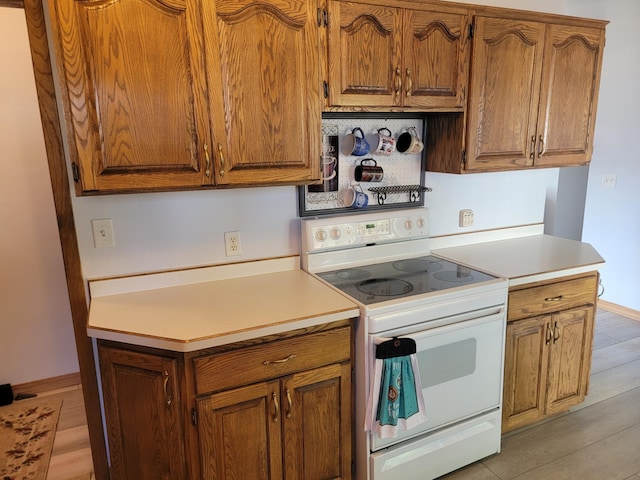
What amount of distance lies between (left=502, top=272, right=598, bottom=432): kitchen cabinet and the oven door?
148mm

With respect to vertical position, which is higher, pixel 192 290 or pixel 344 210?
pixel 344 210

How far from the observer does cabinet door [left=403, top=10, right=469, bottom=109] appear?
1.91m

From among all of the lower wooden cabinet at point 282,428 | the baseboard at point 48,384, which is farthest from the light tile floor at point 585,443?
the baseboard at point 48,384

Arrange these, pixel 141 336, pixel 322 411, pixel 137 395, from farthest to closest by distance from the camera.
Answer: pixel 322 411 → pixel 137 395 → pixel 141 336

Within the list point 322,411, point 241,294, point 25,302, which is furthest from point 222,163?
point 25,302

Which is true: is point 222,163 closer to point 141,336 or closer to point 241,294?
point 241,294

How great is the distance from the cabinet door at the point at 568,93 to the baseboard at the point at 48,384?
3130mm

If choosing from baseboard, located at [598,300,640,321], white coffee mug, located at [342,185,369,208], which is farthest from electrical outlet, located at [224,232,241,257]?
baseboard, located at [598,300,640,321]

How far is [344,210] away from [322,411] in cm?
97

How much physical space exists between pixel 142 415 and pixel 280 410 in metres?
0.51

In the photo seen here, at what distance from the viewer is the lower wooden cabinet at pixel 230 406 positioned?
154 cm

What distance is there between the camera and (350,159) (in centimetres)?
221

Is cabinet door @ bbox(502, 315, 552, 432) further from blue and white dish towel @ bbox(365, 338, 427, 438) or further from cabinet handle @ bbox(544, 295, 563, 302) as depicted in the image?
blue and white dish towel @ bbox(365, 338, 427, 438)

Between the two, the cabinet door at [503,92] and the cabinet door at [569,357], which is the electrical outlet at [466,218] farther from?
the cabinet door at [569,357]
